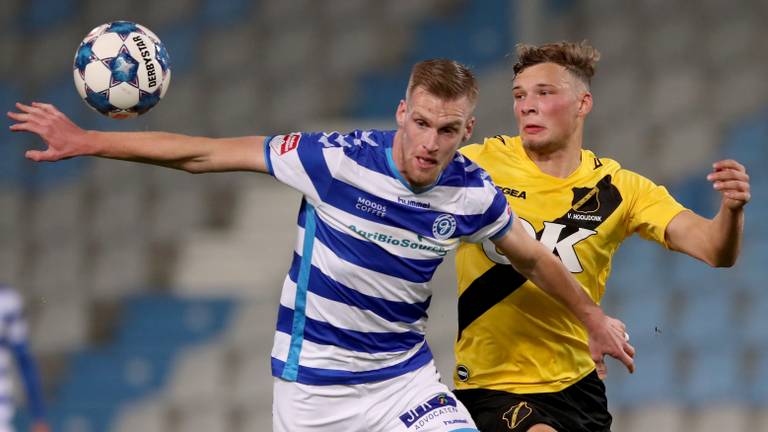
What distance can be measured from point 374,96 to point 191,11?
185 centimetres

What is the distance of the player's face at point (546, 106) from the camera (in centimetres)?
477

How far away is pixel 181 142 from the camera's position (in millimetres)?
3996

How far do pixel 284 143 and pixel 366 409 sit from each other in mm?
939

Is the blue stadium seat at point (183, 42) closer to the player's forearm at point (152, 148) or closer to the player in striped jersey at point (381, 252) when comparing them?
the player in striped jersey at point (381, 252)

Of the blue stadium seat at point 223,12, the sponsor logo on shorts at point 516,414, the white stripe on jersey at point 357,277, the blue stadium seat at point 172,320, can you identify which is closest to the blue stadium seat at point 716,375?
the blue stadium seat at point 172,320

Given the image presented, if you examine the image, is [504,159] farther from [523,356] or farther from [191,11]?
[191,11]

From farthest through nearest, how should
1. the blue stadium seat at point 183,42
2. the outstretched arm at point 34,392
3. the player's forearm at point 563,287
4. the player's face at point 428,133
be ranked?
the blue stadium seat at point 183,42 < the outstretched arm at point 34,392 < the player's forearm at point 563,287 < the player's face at point 428,133

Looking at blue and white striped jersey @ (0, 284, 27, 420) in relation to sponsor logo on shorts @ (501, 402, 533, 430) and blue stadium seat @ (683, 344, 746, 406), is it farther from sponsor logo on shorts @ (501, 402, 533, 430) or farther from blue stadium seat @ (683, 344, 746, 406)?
blue stadium seat @ (683, 344, 746, 406)

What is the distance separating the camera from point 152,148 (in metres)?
3.95

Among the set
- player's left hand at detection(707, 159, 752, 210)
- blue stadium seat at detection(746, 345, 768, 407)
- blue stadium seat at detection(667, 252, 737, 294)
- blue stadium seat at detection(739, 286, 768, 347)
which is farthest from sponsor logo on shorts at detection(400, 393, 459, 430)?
blue stadium seat at detection(667, 252, 737, 294)

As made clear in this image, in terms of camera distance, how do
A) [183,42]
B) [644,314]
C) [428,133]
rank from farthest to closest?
1. [183,42]
2. [644,314]
3. [428,133]

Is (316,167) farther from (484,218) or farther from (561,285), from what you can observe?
(561,285)

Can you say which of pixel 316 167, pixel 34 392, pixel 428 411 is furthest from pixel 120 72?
pixel 34 392

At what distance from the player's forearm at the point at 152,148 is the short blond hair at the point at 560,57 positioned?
145cm
